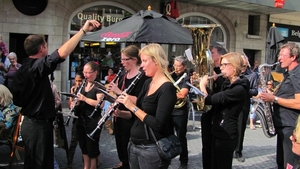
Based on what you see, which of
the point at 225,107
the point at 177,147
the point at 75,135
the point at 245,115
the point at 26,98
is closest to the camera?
the point at 177,147

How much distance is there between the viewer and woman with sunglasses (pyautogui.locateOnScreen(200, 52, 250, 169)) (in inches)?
147

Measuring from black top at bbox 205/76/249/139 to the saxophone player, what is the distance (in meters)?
0.37

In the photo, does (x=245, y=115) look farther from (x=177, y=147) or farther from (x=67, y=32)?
(x=67, y=32)

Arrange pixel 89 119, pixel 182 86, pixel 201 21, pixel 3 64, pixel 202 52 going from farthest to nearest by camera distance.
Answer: pixel 201 21, pixel 3 64, pixel 202 52, pixel 182 86, pixel 89 119

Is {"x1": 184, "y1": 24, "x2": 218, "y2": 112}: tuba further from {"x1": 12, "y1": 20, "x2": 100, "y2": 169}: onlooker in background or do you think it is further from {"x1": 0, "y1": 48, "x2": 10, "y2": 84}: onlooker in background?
{"x1": 0, "y1": 48, "x2": 10, "y2": 84}: onlooker in background

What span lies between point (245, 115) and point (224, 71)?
2334mm

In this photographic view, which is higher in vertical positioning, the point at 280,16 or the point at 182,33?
the point at 280,16

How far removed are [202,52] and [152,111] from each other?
308cm

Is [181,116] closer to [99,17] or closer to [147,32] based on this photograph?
[147,32]

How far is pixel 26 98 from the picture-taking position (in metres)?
3.53

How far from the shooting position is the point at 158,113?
2.82m

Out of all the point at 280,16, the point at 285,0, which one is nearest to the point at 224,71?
the point at 285,0

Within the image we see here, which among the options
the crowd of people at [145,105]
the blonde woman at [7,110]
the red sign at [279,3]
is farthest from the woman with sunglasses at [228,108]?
the red sign at [279,3]

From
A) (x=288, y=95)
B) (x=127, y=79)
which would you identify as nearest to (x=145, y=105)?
(x=127, y=79)
